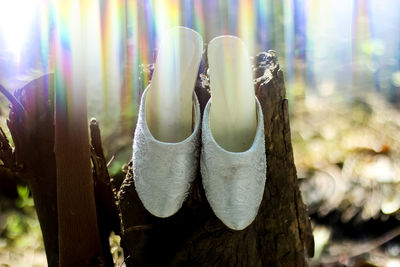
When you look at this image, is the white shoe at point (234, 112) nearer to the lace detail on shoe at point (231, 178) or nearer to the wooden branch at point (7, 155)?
the lace detail on shoe at point (231, 178)

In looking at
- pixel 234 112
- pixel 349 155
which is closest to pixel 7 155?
pixel 234 112

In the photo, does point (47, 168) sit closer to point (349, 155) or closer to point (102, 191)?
point (102, 191)

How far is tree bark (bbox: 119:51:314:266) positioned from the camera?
2.99 feet

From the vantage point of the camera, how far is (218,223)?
907 mm

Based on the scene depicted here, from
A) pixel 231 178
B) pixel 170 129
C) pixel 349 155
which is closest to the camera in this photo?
pixel 231 178

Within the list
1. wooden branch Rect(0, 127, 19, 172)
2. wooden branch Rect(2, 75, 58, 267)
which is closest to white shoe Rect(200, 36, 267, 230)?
wooden branch Rect(2, 75, 58, 267)

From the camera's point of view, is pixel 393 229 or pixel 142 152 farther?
pixel 393 229

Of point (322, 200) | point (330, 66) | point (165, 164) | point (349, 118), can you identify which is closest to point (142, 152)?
point (165, 164)

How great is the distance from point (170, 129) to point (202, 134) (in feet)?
0.34

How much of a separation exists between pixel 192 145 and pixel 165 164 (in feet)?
0.19

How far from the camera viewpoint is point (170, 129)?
912 millimetres

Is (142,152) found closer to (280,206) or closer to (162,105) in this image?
(162,105)

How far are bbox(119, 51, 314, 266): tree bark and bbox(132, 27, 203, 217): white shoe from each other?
7 centimetres

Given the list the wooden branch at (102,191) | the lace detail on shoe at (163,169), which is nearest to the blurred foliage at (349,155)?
the wooden branch at (102,191)
